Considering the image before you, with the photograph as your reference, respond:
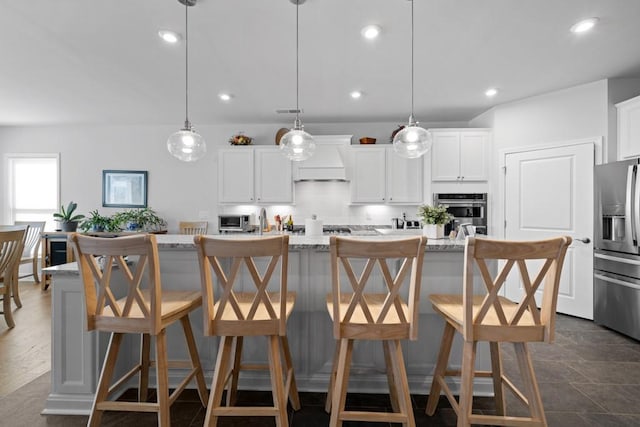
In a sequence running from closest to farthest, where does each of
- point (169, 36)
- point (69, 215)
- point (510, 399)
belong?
point (510, 399) < point (169, 36) < point (69, 215)

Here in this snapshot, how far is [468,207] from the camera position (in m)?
4.54

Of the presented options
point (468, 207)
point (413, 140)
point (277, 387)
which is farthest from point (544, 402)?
point (468, 207)

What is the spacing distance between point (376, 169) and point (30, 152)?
565 cm

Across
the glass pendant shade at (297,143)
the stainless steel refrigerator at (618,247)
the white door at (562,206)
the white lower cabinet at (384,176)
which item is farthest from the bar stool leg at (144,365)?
the white door at (562,206)

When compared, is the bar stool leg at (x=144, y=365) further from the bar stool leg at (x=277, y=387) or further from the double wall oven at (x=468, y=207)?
the double wall oven at (x=468, y=207)

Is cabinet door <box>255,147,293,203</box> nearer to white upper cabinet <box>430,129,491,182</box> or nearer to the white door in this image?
white upper cabinet <box>430,129,491,182</box>

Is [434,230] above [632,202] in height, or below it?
below

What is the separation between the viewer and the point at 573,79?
136 inches

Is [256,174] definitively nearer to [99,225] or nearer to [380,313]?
[99,225]

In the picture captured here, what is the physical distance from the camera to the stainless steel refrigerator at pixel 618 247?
2.95 metres

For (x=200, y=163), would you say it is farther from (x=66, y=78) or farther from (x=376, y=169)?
(x=376, y=169)

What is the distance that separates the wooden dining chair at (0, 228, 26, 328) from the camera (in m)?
3.23

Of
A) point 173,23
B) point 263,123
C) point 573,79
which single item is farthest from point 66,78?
point 573,79

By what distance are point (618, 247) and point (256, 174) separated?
4.27 m
